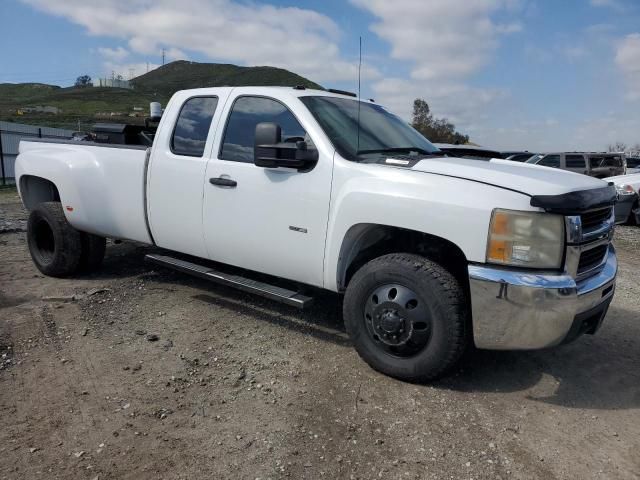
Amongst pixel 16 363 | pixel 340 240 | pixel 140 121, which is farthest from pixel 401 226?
pixel 140 121

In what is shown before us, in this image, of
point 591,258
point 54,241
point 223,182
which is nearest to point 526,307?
point 591,258

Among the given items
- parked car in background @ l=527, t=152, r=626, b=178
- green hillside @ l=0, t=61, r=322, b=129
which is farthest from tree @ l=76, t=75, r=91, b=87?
parked car in background @ l=527, t=152, r=626, b=178

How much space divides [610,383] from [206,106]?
384 cm

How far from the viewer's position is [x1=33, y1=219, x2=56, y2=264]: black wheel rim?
5840mm

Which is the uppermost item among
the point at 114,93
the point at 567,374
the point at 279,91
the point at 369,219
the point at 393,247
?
the point at 114,93

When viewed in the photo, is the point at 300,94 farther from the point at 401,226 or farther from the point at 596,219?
the point at 596,219

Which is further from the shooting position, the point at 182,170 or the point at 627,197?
the point at 627,197

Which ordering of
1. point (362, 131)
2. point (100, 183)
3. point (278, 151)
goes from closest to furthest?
point (278, 151), point (362, 131), point (100, 183)

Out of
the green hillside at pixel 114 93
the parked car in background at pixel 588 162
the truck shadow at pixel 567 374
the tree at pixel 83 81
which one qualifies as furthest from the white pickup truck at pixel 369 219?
the tree at pixel 83 81

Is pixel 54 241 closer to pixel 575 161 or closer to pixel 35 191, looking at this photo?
pixel 35 191

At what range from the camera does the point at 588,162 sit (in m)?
17.1

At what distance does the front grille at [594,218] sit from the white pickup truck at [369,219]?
0.01 m

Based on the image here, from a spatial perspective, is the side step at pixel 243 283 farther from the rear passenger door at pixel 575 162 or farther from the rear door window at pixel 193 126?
the rear passenger door at pixel 575 162

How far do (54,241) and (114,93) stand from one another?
11265cm
